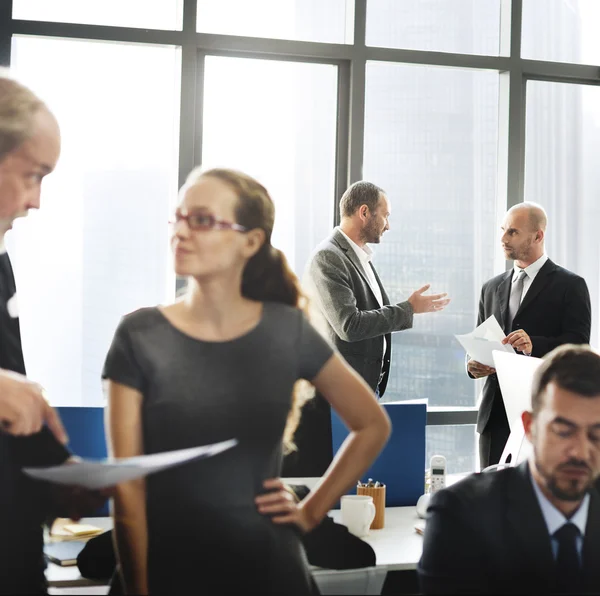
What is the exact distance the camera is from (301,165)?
3.51 meters

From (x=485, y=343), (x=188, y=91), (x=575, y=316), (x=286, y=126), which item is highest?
(x=188, y=91)

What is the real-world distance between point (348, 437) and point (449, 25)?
345 centimetres

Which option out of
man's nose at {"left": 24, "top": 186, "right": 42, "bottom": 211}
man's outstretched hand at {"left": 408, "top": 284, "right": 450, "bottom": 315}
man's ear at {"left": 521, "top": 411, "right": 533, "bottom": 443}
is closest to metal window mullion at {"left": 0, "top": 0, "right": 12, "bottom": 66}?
man's outstretched hand at {"left": 408, "top": 284, "right": 450, "bottom": 315}

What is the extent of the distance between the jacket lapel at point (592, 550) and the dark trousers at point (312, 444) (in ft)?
1.63

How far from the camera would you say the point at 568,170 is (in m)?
4.78

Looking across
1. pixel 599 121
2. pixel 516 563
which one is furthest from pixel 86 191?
pixel 599 121

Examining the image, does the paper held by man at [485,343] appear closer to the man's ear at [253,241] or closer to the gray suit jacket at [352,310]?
the gray suit jacket at [352,310]

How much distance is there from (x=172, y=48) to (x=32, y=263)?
2379mm

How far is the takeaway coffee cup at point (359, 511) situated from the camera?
1.89 meters

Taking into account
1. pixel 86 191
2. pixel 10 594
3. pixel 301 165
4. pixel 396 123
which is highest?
pixel 396 123

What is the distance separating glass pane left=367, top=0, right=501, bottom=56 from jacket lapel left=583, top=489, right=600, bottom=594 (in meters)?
3.23

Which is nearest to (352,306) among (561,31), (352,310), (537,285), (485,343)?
(352,310)

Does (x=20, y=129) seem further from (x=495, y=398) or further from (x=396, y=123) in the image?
(x=396, y=123)

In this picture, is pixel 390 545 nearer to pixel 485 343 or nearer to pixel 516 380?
pixel 516 380
